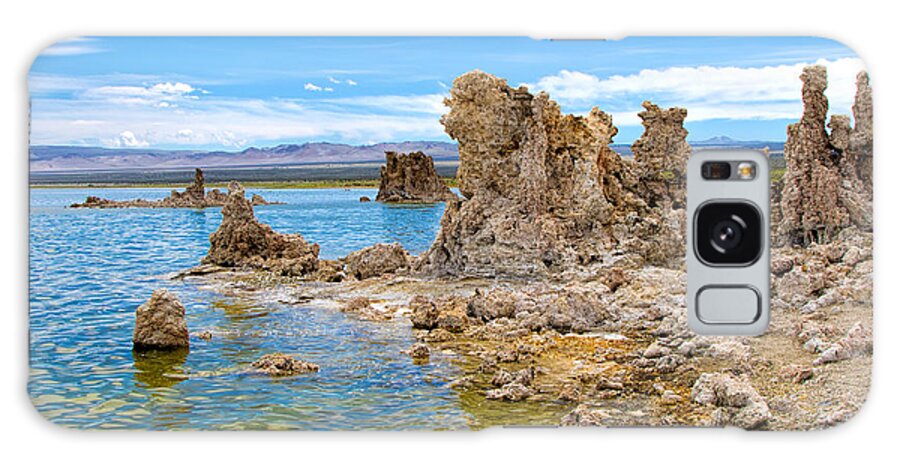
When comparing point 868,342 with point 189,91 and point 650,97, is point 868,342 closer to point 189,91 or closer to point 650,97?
point 650,97

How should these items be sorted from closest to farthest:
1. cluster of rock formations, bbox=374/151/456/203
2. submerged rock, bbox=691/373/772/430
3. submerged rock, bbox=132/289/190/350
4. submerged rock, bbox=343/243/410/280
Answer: submerged rock, bbox=691/373/772/430
submerged rock, bbox=132/289/190/350
cluster of rock formations, bbox=374/151/456/203
submerged rock, bbox=343/243/410/280

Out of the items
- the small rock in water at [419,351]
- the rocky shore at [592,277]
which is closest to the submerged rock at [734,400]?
the rocky shore at [592,277]

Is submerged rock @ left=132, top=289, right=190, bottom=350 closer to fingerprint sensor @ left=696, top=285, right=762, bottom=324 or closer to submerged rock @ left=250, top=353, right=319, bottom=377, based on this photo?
submerged rock @ left=250, top=353, right=319, bottom=377

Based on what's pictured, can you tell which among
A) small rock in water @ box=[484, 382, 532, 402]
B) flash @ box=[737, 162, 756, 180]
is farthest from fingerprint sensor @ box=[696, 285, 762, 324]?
small rock in water @ box=[484, 382, 532, 402]

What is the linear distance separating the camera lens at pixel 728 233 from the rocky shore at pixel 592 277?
0.49 ft

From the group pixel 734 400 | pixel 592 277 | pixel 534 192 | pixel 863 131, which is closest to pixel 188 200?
pixel 534 192

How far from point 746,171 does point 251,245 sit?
3.00 m

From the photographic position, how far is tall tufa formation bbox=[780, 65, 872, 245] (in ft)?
21.1

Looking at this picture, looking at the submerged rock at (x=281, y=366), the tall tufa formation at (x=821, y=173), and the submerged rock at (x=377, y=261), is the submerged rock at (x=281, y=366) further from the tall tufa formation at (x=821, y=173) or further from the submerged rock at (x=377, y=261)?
the tall tufa formation at (x=821, y=173)

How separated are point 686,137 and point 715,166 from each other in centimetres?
24

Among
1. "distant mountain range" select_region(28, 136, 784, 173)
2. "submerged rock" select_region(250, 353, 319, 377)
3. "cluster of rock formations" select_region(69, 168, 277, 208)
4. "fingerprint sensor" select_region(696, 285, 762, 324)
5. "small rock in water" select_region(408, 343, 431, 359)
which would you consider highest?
"distant mountain range" select_region(28, 136, 784, 173)

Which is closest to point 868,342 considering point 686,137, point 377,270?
point 686,137

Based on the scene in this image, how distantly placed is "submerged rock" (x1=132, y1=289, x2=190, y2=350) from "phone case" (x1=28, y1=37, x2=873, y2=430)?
0.02m

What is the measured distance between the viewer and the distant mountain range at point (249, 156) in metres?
6.68
